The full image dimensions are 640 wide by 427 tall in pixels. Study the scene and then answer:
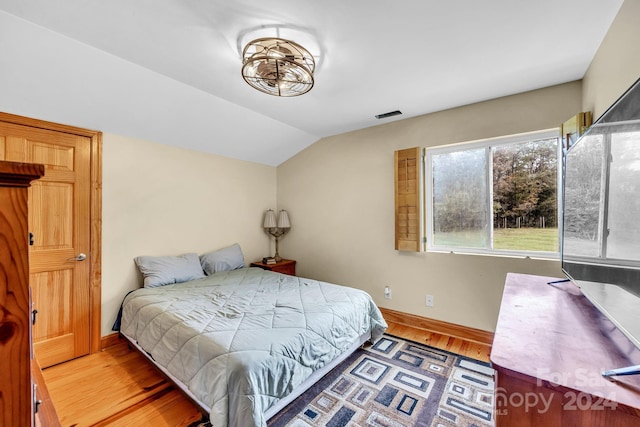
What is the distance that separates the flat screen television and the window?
1.19 metres

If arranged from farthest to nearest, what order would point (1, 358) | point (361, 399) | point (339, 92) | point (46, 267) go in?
point (339, 92) → point (46, 267) → point (361, 399) → point (1, 358)

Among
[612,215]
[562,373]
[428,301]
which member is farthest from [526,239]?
[562,373]

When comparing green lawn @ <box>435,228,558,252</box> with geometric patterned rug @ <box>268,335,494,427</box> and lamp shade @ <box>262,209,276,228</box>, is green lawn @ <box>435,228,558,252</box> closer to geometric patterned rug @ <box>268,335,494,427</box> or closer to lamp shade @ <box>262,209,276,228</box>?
geometric patterned rug @ <box>268,335,494,427</box>

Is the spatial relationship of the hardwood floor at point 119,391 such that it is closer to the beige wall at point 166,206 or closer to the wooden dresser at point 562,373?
the beige wall at point 166,206

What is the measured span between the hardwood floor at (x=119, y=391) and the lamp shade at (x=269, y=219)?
211 centimetres

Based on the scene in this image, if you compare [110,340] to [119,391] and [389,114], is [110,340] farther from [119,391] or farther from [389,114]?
[389,114]

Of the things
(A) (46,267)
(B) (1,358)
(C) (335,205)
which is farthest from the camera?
(C) (335,205)

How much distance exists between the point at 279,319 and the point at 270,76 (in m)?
1.75

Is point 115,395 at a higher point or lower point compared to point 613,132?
lower

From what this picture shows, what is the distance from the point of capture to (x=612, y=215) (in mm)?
948

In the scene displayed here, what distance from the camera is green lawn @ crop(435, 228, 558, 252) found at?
234 cm

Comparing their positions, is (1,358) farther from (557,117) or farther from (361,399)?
(557,117)

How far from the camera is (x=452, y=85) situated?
7.41 ft

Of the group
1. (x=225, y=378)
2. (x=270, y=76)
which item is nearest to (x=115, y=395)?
(x=225, y=378)
